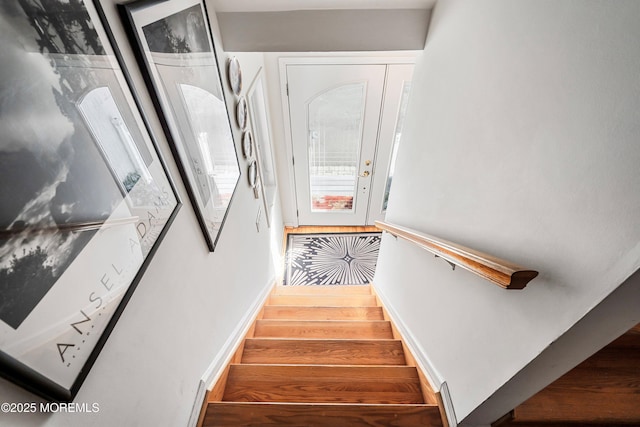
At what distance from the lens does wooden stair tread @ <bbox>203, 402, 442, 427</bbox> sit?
1152 millimetres

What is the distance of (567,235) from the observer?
601 mm

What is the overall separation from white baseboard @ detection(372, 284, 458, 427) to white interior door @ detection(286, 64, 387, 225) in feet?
6.46

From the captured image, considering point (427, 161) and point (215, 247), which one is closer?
point (215, 247)

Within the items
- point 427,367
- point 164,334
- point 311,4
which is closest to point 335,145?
point 311,4

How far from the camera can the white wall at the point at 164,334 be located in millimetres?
619

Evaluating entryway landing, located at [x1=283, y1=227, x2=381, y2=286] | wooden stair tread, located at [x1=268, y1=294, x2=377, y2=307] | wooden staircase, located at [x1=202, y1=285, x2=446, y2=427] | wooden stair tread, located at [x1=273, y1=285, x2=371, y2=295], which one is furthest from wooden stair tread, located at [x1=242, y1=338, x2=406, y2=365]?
entryway landing, located at [x1=283, y1=227, x2=381, y2=286]

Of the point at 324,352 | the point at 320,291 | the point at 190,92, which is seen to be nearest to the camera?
the point at 190,92

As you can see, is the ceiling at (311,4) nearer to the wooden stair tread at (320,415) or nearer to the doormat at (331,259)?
the wooden stair tread at (320,415)

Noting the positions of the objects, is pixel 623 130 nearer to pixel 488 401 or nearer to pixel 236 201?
pixel 488 401

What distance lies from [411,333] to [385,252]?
32.0 inches

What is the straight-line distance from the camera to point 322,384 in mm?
1392

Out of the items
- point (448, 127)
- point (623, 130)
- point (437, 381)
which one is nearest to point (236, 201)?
point (448, 127)

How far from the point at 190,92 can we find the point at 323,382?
4.81ft

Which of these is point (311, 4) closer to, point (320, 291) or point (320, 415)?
point (320, 415)
